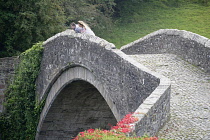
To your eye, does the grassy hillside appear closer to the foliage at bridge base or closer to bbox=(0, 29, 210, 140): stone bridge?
bbox=(0, 29, 210, 140): stone bridge

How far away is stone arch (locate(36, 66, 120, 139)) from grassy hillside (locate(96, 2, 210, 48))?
658 cm

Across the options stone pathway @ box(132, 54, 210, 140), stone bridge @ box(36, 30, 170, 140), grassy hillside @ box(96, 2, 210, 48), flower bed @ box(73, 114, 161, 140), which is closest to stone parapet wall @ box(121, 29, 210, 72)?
stone pathway @ box(132, 54, 210, 140)

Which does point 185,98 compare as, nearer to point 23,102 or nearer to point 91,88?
point 91,88

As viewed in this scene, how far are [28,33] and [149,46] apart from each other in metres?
6.77

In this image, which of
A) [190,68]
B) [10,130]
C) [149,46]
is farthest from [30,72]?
[190,68]

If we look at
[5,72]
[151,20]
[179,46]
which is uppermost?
[151,20]

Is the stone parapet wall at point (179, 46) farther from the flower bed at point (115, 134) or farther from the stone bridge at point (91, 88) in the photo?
the flower bed at point (115, 134)

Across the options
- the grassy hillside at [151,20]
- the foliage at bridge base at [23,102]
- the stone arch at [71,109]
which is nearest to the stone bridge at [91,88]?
the stone arch at [71,109]

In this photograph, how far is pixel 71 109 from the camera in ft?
48.0

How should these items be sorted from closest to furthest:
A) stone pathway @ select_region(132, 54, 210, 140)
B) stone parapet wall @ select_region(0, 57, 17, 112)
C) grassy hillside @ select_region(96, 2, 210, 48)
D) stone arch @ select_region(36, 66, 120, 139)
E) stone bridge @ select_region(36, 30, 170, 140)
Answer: stone pathway @ select_region(132, 54, 210, 140) → stone bridge @ select_region(36, 30, 170, 140) → stone arch @ select_region(36, 66, 120, 139) → stone parapet wall @ select_region(0, 57, 17, 112) → grassy hillside @ select_region(96, 2, 210, 48)

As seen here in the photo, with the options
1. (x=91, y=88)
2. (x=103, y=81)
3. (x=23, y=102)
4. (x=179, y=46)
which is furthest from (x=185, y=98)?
(x=23, y=102)

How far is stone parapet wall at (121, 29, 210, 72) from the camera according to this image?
33.9 ft

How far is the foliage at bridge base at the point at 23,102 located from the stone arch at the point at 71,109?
0.42 m

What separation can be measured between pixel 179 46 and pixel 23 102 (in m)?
6.38
